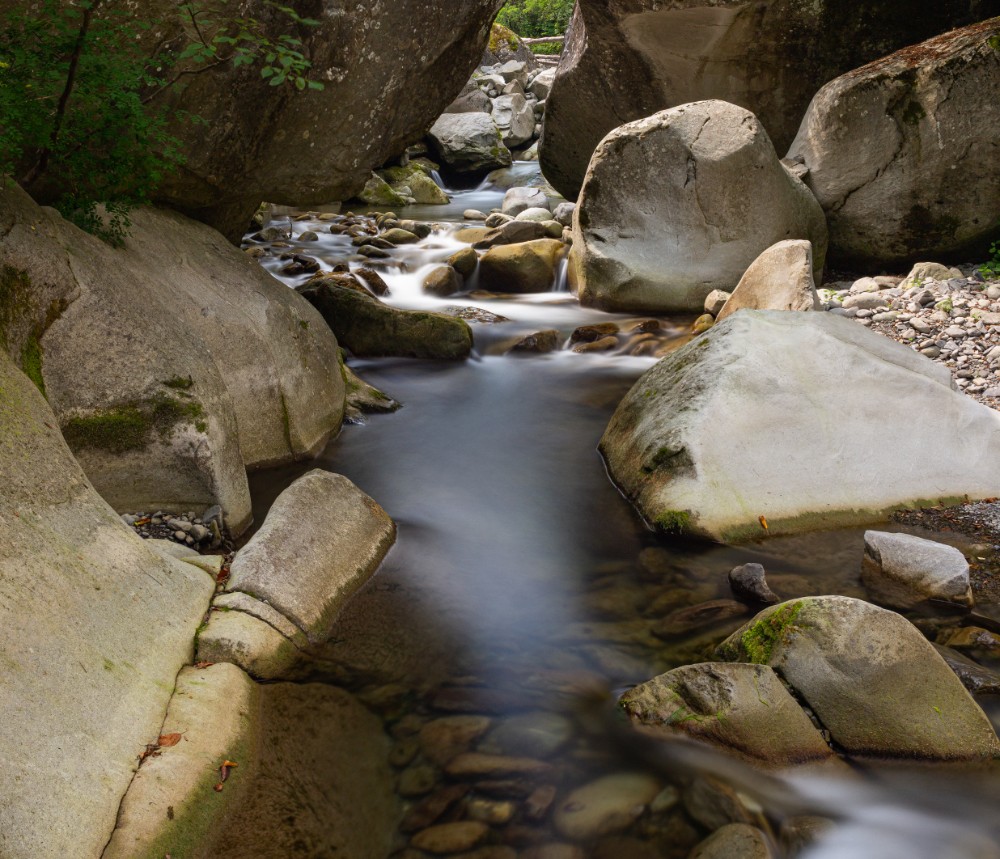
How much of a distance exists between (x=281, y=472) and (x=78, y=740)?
10.4 feet

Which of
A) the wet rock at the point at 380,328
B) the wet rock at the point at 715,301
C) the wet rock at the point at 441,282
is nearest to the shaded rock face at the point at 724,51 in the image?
the wet rock at the point at 441,282

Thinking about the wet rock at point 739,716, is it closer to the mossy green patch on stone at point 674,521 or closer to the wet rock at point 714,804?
the wet rock at point 714,804

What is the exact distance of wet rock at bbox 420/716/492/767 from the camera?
116 inches

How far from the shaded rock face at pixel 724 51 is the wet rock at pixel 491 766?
10922 millimetres

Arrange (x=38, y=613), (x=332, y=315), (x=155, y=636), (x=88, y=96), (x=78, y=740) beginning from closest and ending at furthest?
(x=78, y=740) < (x=38, y=613) < (x=155, y=636) < (x=88, y=96) < (x=332, y=315)

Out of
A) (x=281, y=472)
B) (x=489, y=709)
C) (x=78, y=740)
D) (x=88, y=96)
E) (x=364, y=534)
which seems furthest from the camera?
(x=281, y=472)

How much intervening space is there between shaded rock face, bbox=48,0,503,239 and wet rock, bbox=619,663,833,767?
4480mm

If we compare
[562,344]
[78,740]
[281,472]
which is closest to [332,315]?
[562,344]

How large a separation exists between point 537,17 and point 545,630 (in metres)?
43.8

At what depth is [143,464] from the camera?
400 cm

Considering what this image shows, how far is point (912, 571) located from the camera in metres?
3.93

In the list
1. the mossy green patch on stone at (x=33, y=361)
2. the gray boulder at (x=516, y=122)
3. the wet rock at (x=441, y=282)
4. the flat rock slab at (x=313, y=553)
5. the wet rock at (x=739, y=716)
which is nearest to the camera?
the wet rock at (x=739, y=716)

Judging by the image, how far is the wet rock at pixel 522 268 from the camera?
35.2 feet

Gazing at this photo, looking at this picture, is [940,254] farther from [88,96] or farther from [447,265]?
[88,96]
